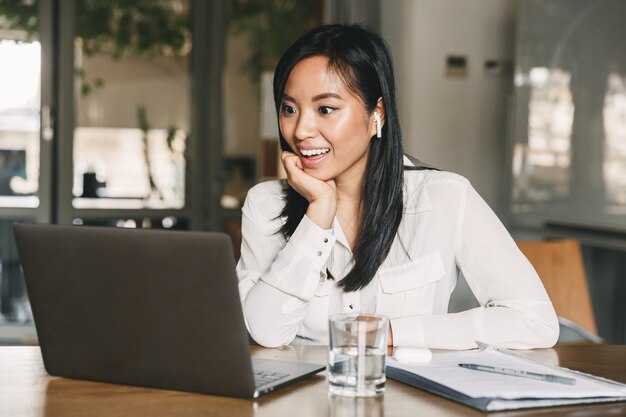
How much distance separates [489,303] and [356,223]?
13.4 inches

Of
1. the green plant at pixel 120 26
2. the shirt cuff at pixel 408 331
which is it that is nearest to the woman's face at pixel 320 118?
the shirt cuff at pixel 408 331

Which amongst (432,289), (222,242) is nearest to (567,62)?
(432,289)

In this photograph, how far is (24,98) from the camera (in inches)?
203

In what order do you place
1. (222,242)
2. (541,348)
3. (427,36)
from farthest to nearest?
1. (427,36)
2. (541,348)
3. (222,242)

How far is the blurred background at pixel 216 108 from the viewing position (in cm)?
398

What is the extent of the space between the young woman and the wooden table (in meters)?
0.42

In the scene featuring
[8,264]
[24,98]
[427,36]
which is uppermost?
[427,36]

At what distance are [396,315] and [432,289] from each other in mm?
93

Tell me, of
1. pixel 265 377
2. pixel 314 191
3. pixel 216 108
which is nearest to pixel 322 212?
pixel 314 191

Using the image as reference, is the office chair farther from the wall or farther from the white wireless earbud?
the wall

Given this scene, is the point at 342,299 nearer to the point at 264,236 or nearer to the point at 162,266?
the point at 264,236

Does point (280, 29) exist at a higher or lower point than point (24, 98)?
higher

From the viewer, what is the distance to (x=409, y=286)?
1.73 m

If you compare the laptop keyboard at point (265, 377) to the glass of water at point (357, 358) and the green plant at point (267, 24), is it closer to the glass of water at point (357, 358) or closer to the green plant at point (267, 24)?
the glass of water at point (357, 358)
